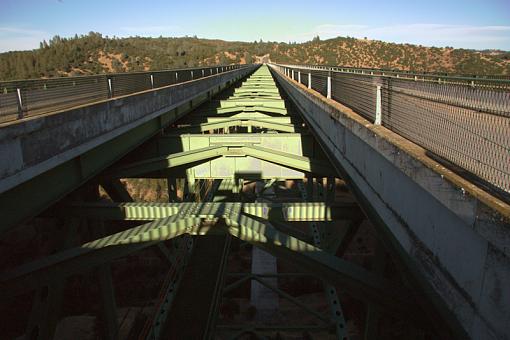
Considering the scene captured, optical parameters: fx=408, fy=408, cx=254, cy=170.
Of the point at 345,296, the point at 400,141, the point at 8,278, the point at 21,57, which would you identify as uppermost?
the point at 21,57

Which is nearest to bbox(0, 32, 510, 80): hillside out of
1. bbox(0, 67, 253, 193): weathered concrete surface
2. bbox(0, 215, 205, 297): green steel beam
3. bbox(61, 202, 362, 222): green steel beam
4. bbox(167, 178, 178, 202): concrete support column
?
bbox(167, 178, 178, 202): concrete support column

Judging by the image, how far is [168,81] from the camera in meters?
14.5

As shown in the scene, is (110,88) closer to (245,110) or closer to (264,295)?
(245,110)

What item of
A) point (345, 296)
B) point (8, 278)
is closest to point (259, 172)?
point (8, 278)

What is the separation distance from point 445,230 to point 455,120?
1.33 meters

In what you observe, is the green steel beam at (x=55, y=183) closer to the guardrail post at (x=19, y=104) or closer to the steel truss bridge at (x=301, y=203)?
the steel truss bridge at (x=301, y=203)

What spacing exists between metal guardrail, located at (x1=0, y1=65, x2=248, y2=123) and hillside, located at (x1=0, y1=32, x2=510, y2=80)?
74853mm

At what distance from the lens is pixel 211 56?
14200 centimetres

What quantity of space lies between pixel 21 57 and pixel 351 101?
112 m

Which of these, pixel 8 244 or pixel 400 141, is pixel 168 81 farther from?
pixel 8 244

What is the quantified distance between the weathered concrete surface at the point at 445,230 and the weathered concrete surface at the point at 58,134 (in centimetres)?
389

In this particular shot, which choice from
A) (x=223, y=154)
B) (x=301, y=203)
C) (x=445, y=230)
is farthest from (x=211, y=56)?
(x=445, y=230)

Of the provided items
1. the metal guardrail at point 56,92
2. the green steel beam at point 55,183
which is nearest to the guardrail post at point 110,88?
the metal guardrail at point 56,92

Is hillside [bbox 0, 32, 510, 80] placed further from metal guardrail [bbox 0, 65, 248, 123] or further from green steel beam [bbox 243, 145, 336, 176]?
metal guardrail [bbox 0, 65, 248, 123]
